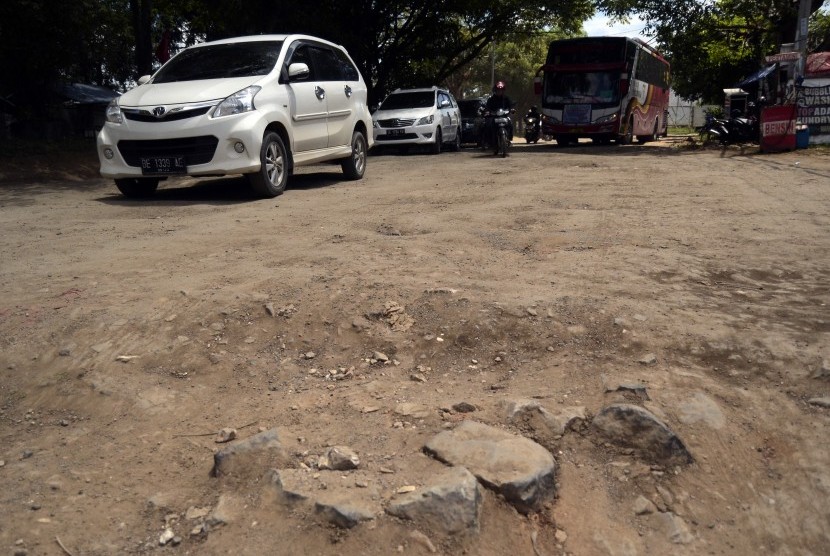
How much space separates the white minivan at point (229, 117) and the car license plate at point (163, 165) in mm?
11

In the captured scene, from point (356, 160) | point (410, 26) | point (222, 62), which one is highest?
point (410, 26)

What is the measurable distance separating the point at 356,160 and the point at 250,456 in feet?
27.0

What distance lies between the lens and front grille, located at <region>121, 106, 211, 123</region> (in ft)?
26.0

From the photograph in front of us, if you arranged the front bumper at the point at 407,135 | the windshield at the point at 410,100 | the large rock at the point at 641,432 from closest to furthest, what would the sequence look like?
→ the large rock at the point at 641,432 → the front bumper at the point at 407,135 → the windshield at the point at 410,100

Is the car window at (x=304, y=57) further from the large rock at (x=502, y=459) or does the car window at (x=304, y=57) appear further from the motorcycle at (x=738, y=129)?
the motorcycle at (x=738, y=129)

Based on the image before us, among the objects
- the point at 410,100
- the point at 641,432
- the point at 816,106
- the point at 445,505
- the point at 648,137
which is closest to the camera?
the point at 445,505

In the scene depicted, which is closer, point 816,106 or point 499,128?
point 499,128

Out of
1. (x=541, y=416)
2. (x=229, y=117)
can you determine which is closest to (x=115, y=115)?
(x=229, y=117)

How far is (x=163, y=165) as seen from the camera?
8.12 meters

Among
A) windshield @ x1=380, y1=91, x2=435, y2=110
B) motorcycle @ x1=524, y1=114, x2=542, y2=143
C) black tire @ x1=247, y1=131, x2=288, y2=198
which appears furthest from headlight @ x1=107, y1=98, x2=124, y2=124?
motorcycle @ x1=524, y1=114, x2=542, y2=143

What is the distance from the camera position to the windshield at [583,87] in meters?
20.4

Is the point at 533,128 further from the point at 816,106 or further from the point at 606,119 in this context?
the point at 816,106

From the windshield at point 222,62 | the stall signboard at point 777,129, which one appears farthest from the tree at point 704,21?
the windshield at point 222,62

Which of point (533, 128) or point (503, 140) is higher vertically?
point (503, 140)
